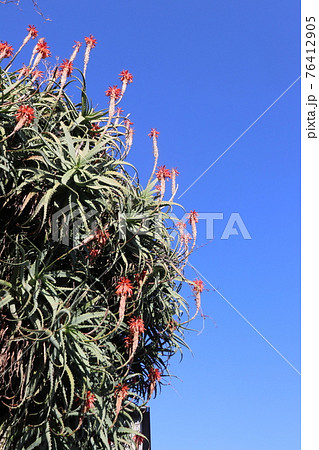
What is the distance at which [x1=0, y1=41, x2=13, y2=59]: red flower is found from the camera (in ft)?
15.9

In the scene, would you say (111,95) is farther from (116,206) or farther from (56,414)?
(56,414)

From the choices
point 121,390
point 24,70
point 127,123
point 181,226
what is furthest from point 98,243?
point 24,70

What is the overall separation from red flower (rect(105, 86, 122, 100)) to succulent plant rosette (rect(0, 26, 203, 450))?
0.04 metres

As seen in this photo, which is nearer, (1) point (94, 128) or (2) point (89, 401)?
(2) point (89, 401)

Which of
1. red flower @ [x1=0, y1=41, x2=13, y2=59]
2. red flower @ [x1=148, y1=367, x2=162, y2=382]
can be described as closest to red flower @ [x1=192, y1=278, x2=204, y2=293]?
red flower @ [x1=148, y1=367, x2=162, y2=382]

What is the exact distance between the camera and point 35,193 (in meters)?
4.70

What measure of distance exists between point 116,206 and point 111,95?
3.89 feet

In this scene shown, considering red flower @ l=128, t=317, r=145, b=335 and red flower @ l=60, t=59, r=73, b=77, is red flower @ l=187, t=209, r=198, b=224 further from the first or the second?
red flower @ l=60, t=59, r=73, b=77

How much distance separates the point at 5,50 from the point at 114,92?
114 centimetres

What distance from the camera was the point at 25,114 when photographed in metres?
4.38

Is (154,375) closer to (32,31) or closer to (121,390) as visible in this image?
(121,390)

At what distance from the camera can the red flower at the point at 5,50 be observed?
485 cm
